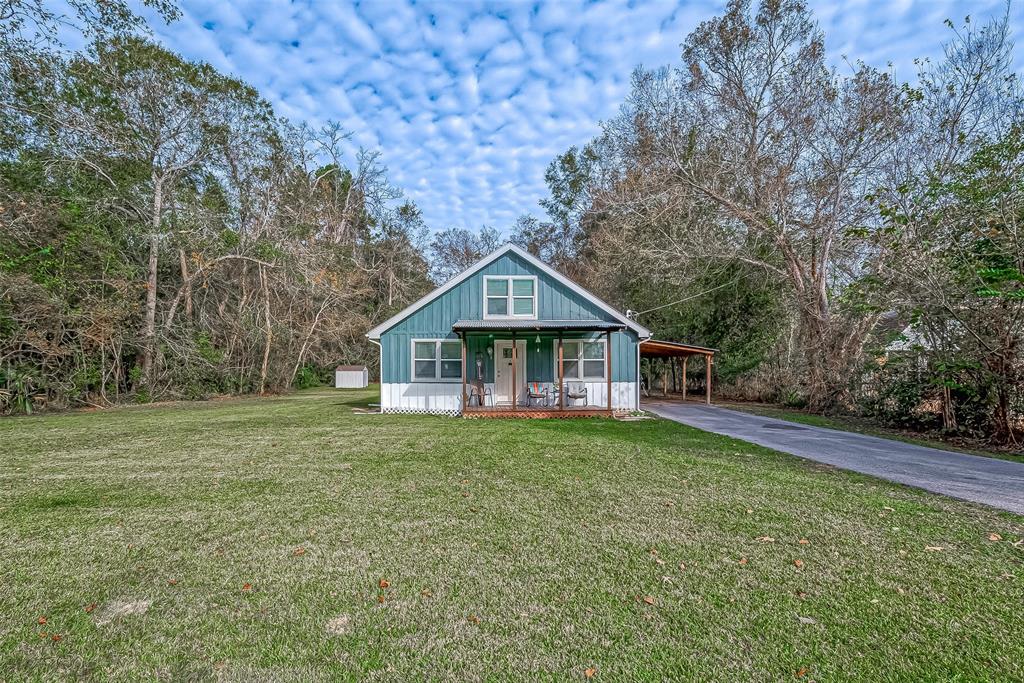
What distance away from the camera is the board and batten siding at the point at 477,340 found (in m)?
14.3

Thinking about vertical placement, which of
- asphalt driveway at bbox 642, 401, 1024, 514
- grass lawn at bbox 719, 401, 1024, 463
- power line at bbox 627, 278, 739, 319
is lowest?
grass lawn at bbox 719, 401, 1024, 463

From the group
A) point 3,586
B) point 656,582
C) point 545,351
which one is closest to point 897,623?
point 656,582

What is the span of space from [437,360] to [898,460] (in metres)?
11.0

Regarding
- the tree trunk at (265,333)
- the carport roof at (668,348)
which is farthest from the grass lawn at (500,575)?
the tree trunk at (265,333)

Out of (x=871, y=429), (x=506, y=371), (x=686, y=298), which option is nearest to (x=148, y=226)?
(x=506, y=371)

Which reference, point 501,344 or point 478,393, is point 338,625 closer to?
point 478,393

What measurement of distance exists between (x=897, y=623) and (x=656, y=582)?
4.35 ft

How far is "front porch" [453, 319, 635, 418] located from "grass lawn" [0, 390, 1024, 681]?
7.37 meters

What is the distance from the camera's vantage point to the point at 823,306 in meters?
15.9

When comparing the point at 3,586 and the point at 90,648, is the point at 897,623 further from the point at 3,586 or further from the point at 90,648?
the point at 3,586

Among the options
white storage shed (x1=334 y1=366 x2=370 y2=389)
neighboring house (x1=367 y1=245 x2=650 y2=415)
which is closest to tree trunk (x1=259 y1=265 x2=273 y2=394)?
white storage shed (x1=334 y1=366 x2=370 y2=389)

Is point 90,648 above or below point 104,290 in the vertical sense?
below

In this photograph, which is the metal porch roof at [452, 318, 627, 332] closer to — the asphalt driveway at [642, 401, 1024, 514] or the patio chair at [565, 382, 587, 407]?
the patio chair at [565, 382, 587, 407]

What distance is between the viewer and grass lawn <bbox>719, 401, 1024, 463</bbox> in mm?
8129
